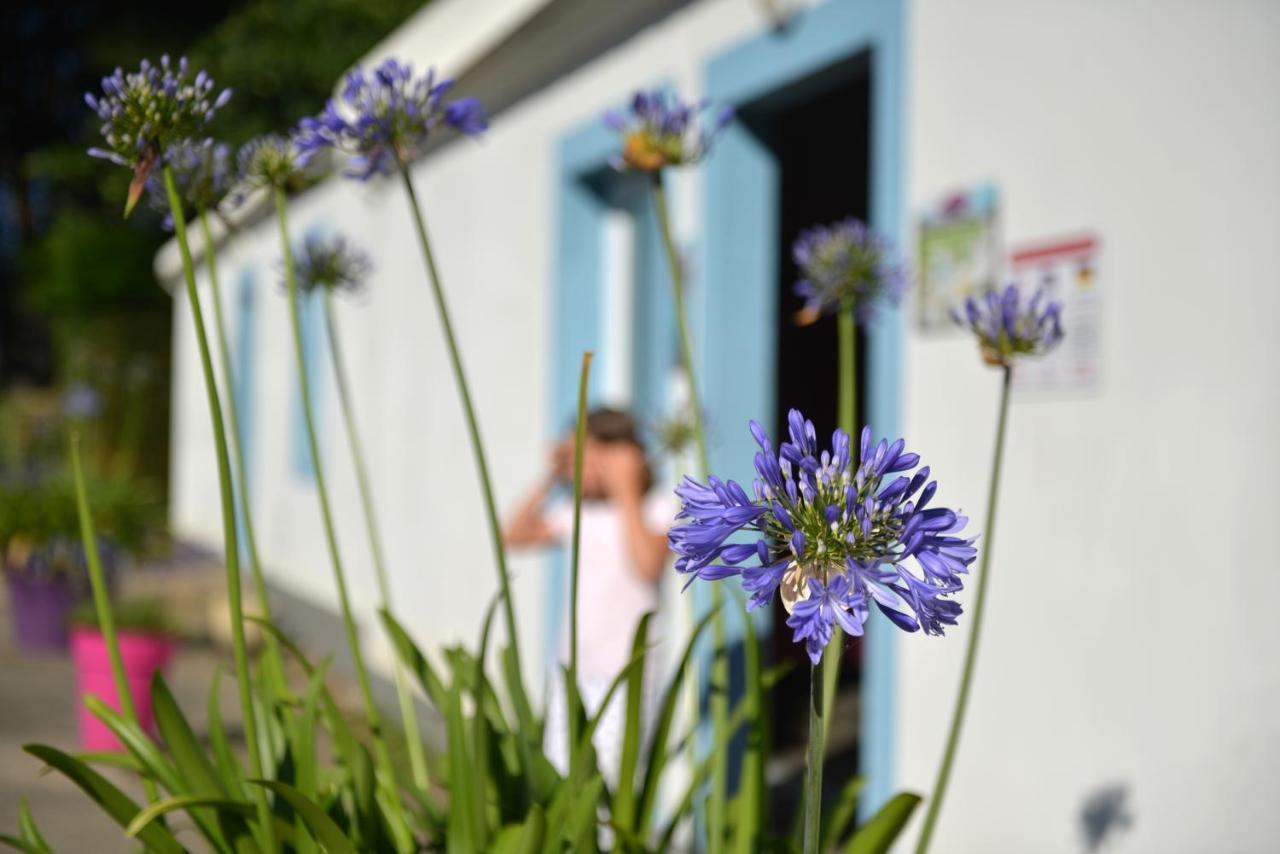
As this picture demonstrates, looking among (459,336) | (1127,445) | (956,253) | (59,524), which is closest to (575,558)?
(1127,445)

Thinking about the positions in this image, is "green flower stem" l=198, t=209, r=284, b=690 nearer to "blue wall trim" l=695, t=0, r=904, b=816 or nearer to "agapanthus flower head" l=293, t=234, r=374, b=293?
"agapanthus flower head" l=293, t=234, r=374, b=293

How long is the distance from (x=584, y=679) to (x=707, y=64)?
220 cm

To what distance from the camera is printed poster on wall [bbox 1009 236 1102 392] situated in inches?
107

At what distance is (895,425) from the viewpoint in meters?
3.34

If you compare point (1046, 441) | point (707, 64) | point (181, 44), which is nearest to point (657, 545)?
point (1046, 441)

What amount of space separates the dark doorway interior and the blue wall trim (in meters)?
1.06

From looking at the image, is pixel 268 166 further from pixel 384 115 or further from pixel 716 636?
pixel 716 636

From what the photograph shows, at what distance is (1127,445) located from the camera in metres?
2.62

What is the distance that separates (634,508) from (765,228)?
1.33 m

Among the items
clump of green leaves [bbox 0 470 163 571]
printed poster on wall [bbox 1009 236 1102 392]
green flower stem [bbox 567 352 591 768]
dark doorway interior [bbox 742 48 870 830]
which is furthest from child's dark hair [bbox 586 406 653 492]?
clump of green leaves [bbox 0 470 163 571]

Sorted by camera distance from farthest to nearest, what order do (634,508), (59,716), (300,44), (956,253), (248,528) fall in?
(300,44), (59,716), (634,508), (956,253), (248,528)

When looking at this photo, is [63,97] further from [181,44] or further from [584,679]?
[584,679]

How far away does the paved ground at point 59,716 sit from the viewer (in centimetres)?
414

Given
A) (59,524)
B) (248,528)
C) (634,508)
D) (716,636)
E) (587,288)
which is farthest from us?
(59,524)
